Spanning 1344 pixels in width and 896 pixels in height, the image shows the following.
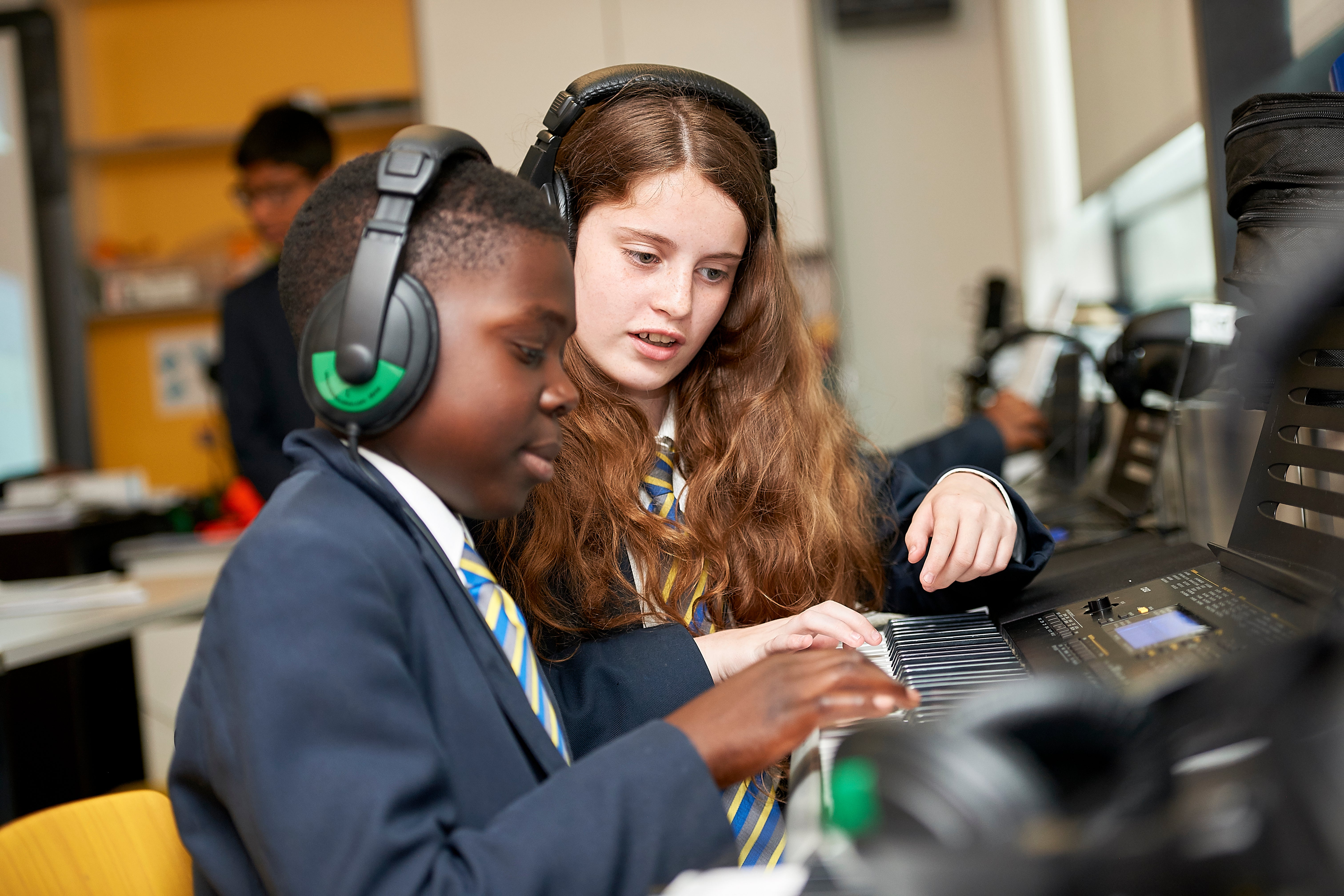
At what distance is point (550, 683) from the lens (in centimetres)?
81

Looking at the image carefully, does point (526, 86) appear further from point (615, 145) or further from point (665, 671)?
point (665, 671)

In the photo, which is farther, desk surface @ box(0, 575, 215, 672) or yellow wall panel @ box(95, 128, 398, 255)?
yellow wall panel @ box(95, 128, 398, 255)

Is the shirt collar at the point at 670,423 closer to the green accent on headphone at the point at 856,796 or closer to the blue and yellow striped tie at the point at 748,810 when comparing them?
the blue and yellow striped tie at the point at 748,810

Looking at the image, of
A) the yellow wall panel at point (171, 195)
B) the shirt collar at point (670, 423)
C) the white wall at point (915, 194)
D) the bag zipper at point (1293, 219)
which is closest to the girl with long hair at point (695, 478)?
the shirt collar at point (670, 423)

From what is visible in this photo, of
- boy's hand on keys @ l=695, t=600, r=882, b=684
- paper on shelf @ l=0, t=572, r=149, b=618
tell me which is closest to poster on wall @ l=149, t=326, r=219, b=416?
paper on shelf @ l=0, t=572, r=149, b=618

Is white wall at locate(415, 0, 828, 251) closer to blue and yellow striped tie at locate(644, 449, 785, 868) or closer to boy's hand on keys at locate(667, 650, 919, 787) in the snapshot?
blue and yellow striped tie at locate(644, 449, 785, 868)

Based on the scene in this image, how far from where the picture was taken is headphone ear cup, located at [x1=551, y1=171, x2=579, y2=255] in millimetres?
939

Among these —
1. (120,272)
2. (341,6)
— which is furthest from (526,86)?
(120,272)

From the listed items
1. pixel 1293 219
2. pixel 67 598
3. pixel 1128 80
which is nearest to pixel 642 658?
pixel 1293 219

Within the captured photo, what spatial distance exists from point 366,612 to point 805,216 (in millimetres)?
2643

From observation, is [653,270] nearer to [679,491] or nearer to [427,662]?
[679,491]

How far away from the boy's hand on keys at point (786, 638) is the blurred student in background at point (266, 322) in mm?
1630

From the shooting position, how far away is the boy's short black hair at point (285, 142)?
7.39 feet

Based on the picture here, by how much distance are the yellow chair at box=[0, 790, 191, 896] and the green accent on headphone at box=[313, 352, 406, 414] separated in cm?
31
